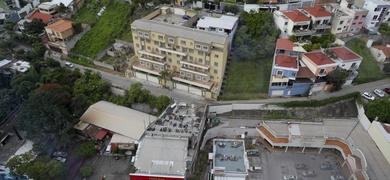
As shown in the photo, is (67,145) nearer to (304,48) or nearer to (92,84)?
(92,84)

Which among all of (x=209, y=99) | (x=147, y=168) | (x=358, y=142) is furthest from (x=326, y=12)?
(x=147, y=168)

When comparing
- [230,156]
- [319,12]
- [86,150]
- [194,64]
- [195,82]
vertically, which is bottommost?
[86,150]

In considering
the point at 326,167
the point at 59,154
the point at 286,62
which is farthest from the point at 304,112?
the point at 59,154

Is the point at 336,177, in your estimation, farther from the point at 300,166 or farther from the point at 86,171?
the point at 86,171

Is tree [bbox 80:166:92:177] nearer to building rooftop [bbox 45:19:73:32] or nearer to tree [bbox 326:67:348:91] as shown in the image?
building rooftop [bbox 45:19:73:32]

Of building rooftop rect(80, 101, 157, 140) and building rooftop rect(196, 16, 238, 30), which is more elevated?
building rooftop rect(196, 16, 238, 30)

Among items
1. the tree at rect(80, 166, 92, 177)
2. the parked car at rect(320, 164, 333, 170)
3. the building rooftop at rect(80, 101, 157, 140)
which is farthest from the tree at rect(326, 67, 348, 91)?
the tree at rect(80, 166, 92, 177)
